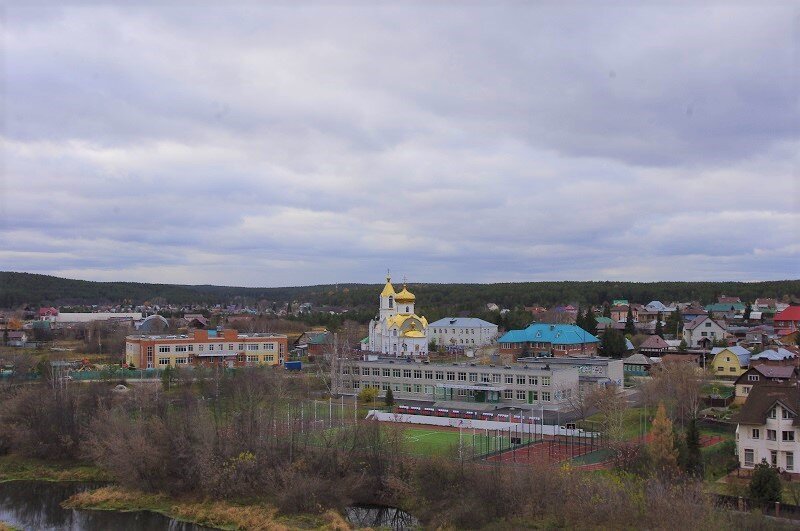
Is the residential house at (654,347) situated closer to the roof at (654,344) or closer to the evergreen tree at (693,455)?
the roof at (654,344)

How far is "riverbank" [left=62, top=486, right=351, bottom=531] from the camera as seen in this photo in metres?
23.4

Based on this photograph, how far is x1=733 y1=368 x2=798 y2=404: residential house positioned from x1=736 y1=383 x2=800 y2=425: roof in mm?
12041

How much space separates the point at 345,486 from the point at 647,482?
31.9 feet

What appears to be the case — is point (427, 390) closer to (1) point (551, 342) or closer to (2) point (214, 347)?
(1) point (551, 342)

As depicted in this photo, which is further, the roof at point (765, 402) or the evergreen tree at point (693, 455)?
the roof at point (765, 402)

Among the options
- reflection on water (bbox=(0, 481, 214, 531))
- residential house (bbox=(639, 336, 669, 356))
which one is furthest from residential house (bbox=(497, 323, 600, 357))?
reflection on water (bbox=(0, 481, 214, 531))

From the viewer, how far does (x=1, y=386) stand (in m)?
41.8

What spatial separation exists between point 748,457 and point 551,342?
106 ft

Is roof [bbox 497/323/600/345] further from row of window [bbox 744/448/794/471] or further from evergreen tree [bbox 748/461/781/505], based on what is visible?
evergreen tree [bbox 748/461/781/505]

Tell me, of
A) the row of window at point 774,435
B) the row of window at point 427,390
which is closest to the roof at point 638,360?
the row of window at point 427,390

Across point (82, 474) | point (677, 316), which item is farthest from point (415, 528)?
point (677, 316)

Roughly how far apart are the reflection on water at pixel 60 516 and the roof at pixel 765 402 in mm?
17978

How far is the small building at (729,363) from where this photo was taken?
4944 cm

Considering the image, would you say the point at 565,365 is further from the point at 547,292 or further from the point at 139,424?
the point at 547,292
